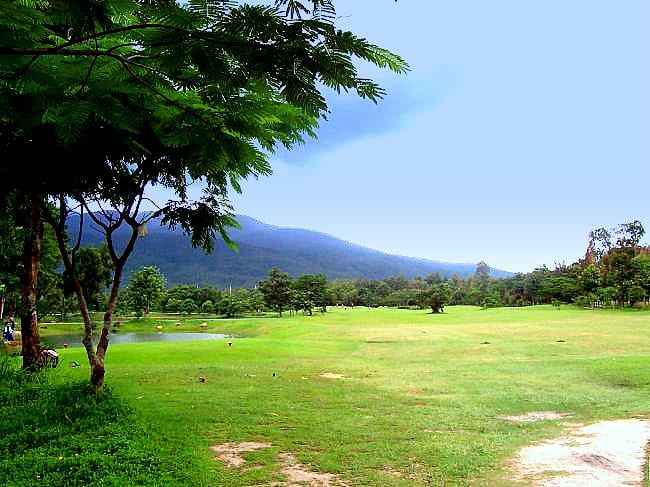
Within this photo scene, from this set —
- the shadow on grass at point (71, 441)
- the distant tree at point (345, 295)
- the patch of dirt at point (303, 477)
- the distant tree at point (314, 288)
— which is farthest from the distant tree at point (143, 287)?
the patch of dirt at point (303, 477)

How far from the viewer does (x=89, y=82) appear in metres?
2.48

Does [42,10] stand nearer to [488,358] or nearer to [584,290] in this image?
[488,358]

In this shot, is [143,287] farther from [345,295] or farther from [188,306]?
[345,295]

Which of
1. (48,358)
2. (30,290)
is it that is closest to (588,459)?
(30,290)

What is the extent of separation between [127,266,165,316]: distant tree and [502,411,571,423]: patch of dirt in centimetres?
5679

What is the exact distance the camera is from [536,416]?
34.1 feet

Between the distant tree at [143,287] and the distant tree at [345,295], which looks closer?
the distant tree at [143,287]

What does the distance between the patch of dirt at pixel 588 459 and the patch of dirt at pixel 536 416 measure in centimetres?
105

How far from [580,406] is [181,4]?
1235cm

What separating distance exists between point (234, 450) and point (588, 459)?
5307 millimetres

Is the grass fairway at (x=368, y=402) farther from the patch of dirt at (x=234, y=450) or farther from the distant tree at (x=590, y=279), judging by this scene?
the distant tree at (x=590, y=279)

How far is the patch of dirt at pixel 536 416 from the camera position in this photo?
33.1ft

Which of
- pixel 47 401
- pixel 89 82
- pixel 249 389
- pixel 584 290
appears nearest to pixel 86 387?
pixel 47 401

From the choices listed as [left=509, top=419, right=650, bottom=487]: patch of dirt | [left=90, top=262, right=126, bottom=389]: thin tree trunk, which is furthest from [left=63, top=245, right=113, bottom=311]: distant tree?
[left=509, top=419, right=650, bottom=487]: patch of dirt
